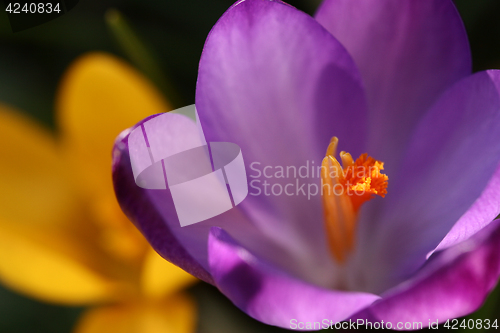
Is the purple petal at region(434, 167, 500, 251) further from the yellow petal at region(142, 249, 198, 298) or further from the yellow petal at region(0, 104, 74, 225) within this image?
the yellow petal at region(0, 104, 74, 225)

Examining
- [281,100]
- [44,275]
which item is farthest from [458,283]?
[44,275]

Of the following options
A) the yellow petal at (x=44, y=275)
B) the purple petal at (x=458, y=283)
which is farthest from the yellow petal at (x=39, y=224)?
the purple petal at (x=458, y=283)

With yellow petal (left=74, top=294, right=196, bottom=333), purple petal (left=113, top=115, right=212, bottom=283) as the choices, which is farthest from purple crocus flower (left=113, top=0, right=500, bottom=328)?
yellow petal (left=74, top=294, right=196, bottom=333)

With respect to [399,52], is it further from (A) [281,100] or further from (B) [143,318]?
(B) [143,318]

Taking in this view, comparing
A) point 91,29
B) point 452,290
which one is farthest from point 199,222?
point 91,29

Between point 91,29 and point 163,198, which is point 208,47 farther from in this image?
point 91,29

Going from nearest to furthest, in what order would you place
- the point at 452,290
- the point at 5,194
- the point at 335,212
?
1. the point at 452,290
2. the point at 335,212
3. the point at 5,194

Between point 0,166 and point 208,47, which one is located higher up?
→ point 208,47
